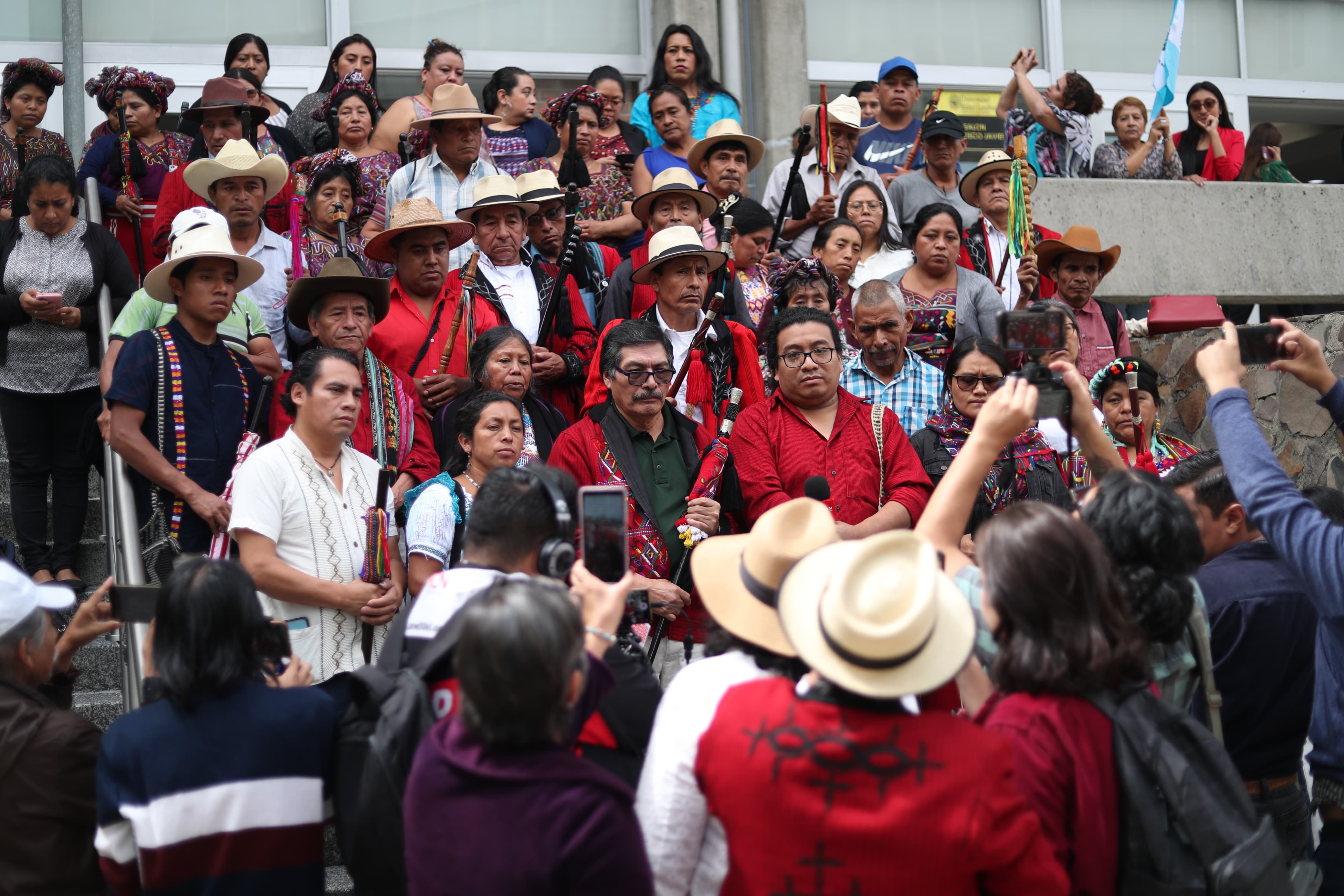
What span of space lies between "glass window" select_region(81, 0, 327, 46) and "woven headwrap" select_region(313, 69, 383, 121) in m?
1.99

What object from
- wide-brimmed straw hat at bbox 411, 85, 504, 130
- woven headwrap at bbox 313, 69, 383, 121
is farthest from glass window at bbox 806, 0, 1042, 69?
wide-brimmed straw hat at bbox 411, 85, 504, 130

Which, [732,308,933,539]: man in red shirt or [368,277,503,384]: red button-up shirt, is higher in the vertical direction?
[368,277,503,384]: red button-up shirt

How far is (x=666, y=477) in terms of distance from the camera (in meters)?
5.06

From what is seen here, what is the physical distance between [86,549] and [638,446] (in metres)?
2.81

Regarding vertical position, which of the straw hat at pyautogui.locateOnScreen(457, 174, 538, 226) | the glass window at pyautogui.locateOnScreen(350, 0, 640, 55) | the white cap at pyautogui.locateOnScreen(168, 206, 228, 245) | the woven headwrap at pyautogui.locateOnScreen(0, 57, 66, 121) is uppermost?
the glass window at pyautogui.locateOnScreen(350, 0, 640, 55)

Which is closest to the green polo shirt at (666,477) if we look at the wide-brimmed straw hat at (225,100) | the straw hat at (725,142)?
the straw hat at (725,142)

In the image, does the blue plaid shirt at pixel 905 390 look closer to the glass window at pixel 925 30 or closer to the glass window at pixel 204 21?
the glass window at pixel 204 21

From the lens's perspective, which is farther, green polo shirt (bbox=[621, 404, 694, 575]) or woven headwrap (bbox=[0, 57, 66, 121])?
woven headwrap (bbox=[0, 57, 66, 121])

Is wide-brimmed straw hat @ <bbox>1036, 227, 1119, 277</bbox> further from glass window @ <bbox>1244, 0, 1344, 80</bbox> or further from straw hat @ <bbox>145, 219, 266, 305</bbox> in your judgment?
glass window @ <bbox>1244, 0, 1344, 80</bbox>

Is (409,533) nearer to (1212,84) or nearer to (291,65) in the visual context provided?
(291,65)

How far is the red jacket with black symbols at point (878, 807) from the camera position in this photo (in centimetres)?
224

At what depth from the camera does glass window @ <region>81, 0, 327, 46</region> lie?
9828 mm

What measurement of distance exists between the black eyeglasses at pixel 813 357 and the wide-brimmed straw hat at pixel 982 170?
10.4 feet

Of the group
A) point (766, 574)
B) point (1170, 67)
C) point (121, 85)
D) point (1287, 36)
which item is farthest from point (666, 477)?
point (1287, 36)
